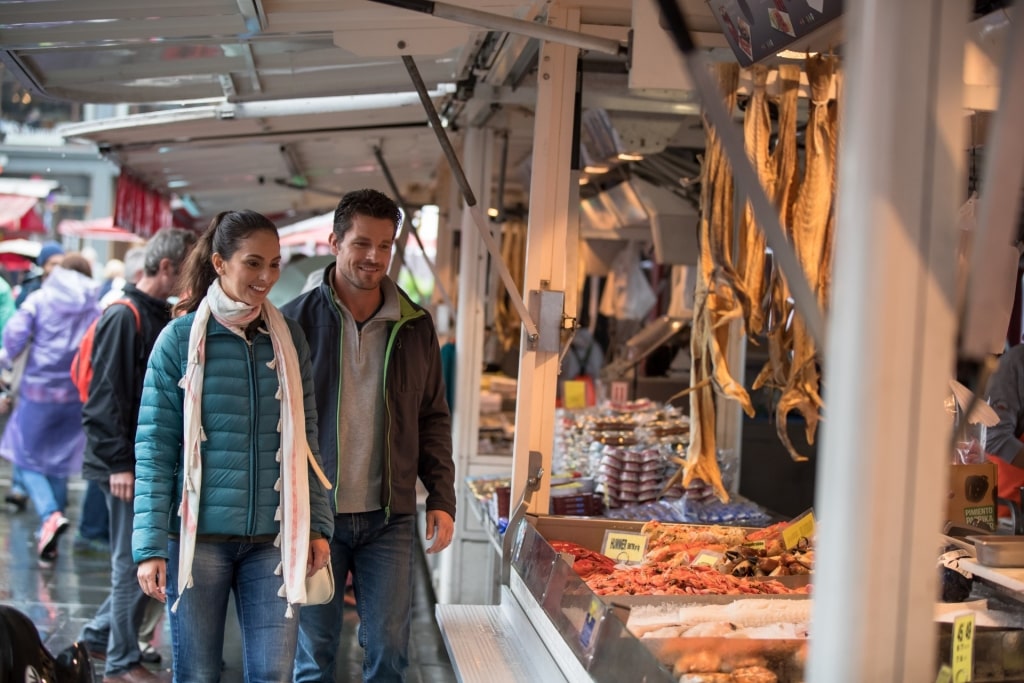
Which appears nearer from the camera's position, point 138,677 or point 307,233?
point 138,677

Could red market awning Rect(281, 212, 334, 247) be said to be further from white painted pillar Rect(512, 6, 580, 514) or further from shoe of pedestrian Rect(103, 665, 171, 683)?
white painted pillar Rect(512, 6, 580, 514)

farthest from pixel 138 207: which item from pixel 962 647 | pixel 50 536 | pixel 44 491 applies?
pixel 962 647

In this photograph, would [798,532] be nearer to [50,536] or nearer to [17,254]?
[50,536]

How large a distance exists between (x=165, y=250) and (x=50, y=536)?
3.81 metres

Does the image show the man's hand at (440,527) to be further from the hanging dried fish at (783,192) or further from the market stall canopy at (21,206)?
the market stall canopy at (21,206)

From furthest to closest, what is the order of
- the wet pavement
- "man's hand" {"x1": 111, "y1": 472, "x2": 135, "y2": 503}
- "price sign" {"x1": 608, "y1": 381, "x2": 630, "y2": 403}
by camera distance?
"price sign" {"x1": 608, "y1": 381, "x2": 630, "y2": 403} < the wet pavement < "man's hand" {"x1": 111, "y1": 472, "x2": 135, "y2": 503}

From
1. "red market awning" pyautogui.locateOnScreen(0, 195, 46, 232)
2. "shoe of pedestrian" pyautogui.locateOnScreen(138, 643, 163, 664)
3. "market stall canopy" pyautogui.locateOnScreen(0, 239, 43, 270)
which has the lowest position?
"shoe of pedestrian" pyautogui.locateOnScreen(138, 643, 163, 664)

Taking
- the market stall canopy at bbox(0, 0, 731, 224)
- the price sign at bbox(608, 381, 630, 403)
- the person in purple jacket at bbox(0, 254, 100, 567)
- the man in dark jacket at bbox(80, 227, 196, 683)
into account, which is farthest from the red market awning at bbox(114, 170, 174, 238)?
the price sign at bbox(608, 381, 630, 403)

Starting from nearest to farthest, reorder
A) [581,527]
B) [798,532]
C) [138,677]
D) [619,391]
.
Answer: [798,532] → [581,527] → [138,677] → [619,391]

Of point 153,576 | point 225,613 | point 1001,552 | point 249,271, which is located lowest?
point 225,613

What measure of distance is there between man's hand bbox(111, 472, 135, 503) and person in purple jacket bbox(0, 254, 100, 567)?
13.5ft

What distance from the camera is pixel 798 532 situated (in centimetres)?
431

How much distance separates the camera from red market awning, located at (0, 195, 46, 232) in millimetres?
13844

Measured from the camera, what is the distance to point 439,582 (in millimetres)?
7586
